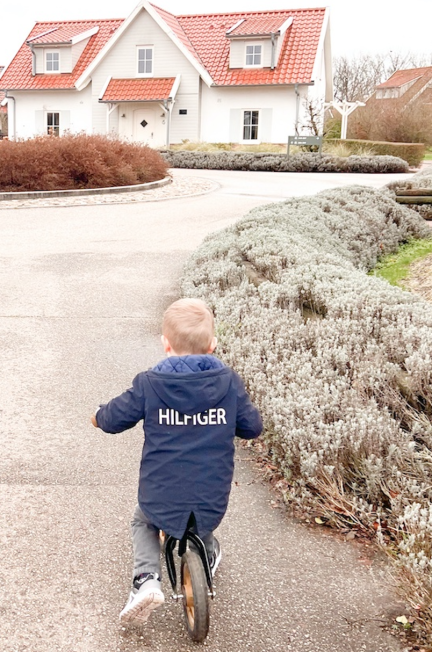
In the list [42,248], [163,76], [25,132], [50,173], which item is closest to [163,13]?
Answer: [163,76]

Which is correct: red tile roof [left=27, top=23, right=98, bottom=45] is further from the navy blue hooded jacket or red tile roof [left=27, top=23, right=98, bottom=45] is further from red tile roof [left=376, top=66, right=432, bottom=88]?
red tile roof [left=376, top=66, right=432, bottom=88]

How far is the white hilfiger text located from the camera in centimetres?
268

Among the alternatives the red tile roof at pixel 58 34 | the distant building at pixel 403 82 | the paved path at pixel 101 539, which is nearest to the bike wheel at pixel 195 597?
the paved path at pixel 101 539

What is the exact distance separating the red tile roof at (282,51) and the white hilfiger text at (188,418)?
34482 mm

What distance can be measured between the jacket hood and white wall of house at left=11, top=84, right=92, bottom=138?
37636 mm

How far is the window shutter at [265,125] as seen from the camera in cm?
3638

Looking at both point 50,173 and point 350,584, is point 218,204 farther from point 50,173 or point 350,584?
point 350,584

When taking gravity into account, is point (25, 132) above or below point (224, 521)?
above

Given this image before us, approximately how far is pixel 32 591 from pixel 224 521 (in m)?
1.06

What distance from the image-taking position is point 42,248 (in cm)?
1065

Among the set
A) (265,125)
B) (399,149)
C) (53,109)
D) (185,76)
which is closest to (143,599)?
(399,149)

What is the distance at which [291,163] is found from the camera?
91.6 ft

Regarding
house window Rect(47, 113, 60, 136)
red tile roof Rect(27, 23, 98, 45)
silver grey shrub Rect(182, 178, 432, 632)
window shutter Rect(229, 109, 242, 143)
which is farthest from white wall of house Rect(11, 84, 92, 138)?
silver grey shrub Rect(182, 178, 432, 632)

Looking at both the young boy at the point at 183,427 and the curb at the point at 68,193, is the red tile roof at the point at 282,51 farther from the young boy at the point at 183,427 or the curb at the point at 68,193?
the young boy at the point at 183,427
